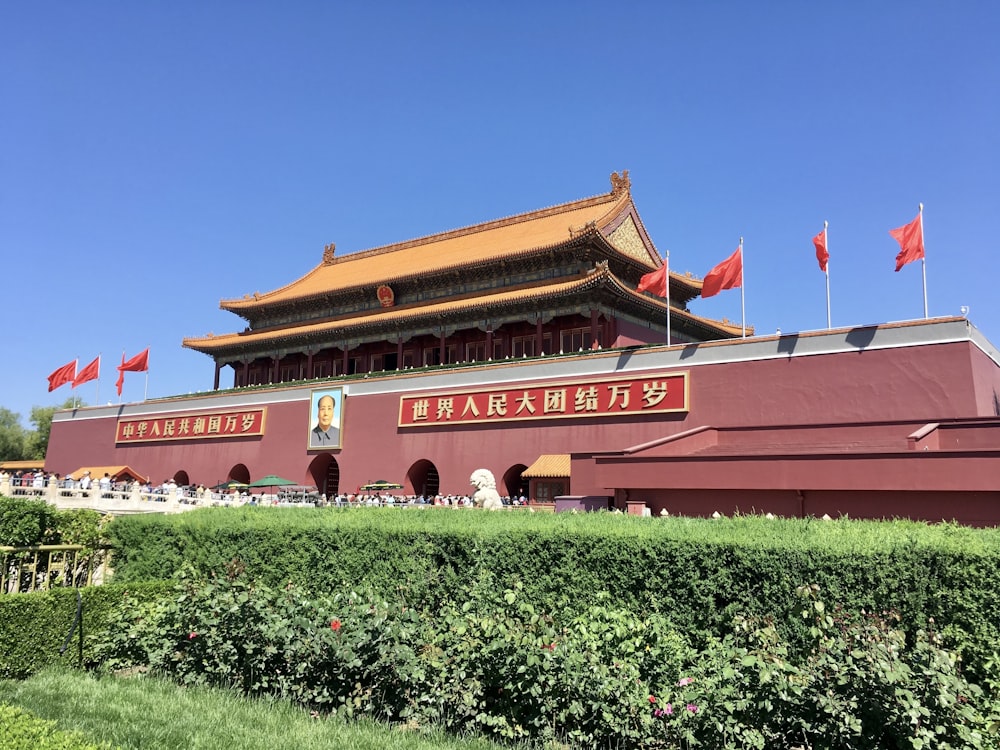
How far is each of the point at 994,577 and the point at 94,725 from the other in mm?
6126

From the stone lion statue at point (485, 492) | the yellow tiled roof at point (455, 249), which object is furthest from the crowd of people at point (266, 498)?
the yellow tiled roof at point (455, 249)

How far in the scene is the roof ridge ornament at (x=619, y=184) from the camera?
28891 millimetres

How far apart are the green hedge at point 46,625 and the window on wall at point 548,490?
1449 cm

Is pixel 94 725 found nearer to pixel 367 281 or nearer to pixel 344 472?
pixel 344 472

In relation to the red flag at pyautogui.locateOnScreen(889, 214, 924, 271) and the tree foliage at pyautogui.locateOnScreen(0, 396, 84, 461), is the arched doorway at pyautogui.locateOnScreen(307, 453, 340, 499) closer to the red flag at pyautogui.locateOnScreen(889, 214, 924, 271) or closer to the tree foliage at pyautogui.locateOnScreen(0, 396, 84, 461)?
the red flag at pyautogui.locateOnScreen(889, 214, 924, 271)

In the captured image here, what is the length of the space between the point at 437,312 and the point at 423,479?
6.06 metres

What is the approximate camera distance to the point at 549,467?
20875mm

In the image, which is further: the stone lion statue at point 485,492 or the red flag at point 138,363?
the red flag at point 138,363

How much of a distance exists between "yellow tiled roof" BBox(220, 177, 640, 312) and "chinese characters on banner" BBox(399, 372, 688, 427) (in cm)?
557

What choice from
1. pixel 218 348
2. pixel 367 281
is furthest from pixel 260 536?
pixel 218 348

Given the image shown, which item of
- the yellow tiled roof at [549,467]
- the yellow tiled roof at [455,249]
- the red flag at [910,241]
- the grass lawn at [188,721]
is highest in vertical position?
the yellow tiled roof at [455,249]

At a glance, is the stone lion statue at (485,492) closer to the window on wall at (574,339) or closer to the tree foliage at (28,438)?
the window on wall at (574,339)

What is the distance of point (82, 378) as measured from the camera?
34188 mm

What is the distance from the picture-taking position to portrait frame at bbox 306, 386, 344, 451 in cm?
2736
